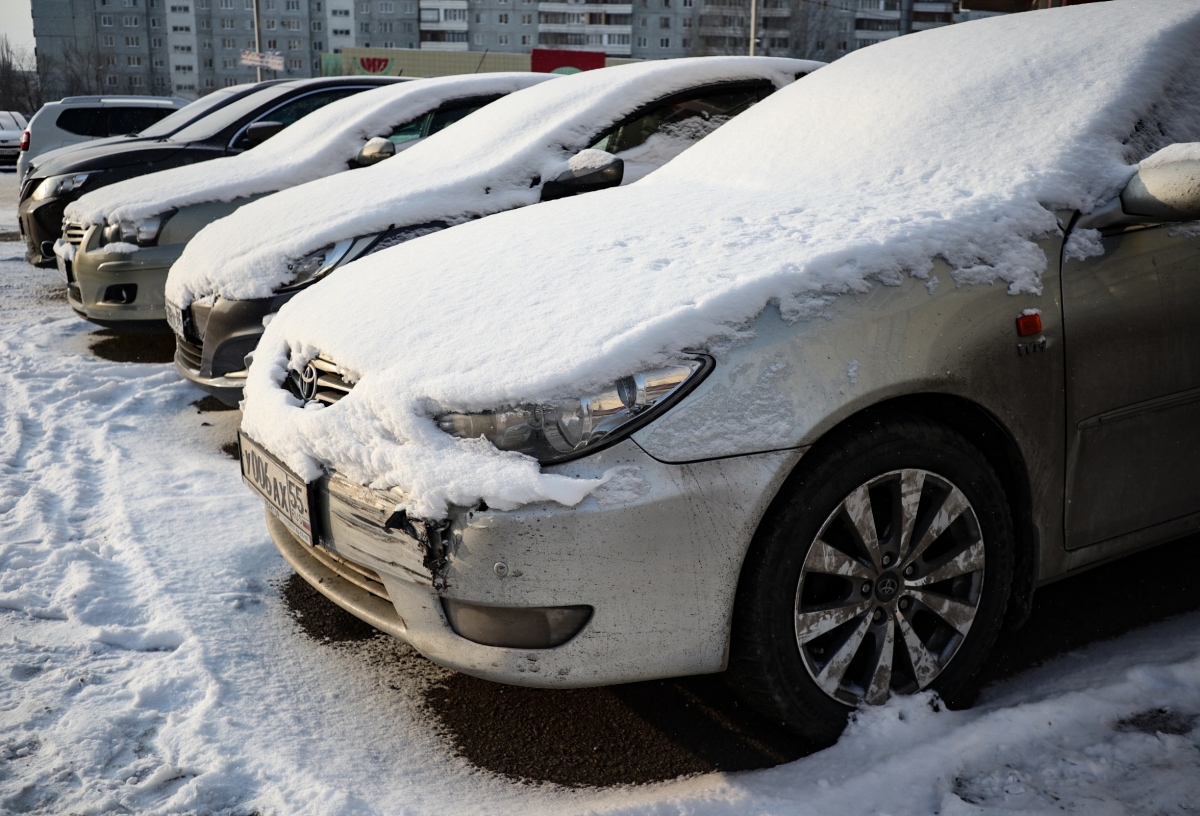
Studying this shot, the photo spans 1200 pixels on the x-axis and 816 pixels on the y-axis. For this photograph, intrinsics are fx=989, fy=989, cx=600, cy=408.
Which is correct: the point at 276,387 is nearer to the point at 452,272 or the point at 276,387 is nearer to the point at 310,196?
the point at 452,272

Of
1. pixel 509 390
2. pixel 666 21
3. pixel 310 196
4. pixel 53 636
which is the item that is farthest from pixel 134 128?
pixel 666 21

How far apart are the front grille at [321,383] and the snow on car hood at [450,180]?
163 cm

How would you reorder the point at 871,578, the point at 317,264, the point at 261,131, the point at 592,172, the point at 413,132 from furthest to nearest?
the point at 261,131, the point at 413,132, the point at 317,264, the point at 592,172, the point at 871,578

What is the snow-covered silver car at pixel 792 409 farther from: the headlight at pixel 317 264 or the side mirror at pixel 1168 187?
the headlight at pixel 317 264

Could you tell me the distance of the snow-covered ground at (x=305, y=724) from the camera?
78.3 inches

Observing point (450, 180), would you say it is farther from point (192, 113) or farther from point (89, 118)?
point (89, 118)

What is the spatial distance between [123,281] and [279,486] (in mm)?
3485

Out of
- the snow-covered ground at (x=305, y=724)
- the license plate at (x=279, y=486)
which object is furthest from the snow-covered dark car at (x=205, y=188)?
the license plate at (x=279, y=486)

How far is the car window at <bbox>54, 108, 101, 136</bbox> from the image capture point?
45.0 feet

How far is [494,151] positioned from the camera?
184 inches

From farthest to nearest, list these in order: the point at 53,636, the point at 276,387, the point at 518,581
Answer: the point at 53,636, the point at 276,387, the point at 518,581

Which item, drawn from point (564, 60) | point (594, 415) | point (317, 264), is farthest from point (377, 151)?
point (564, 60)

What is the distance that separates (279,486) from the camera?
7.64 feet

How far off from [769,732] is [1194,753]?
88 cm
